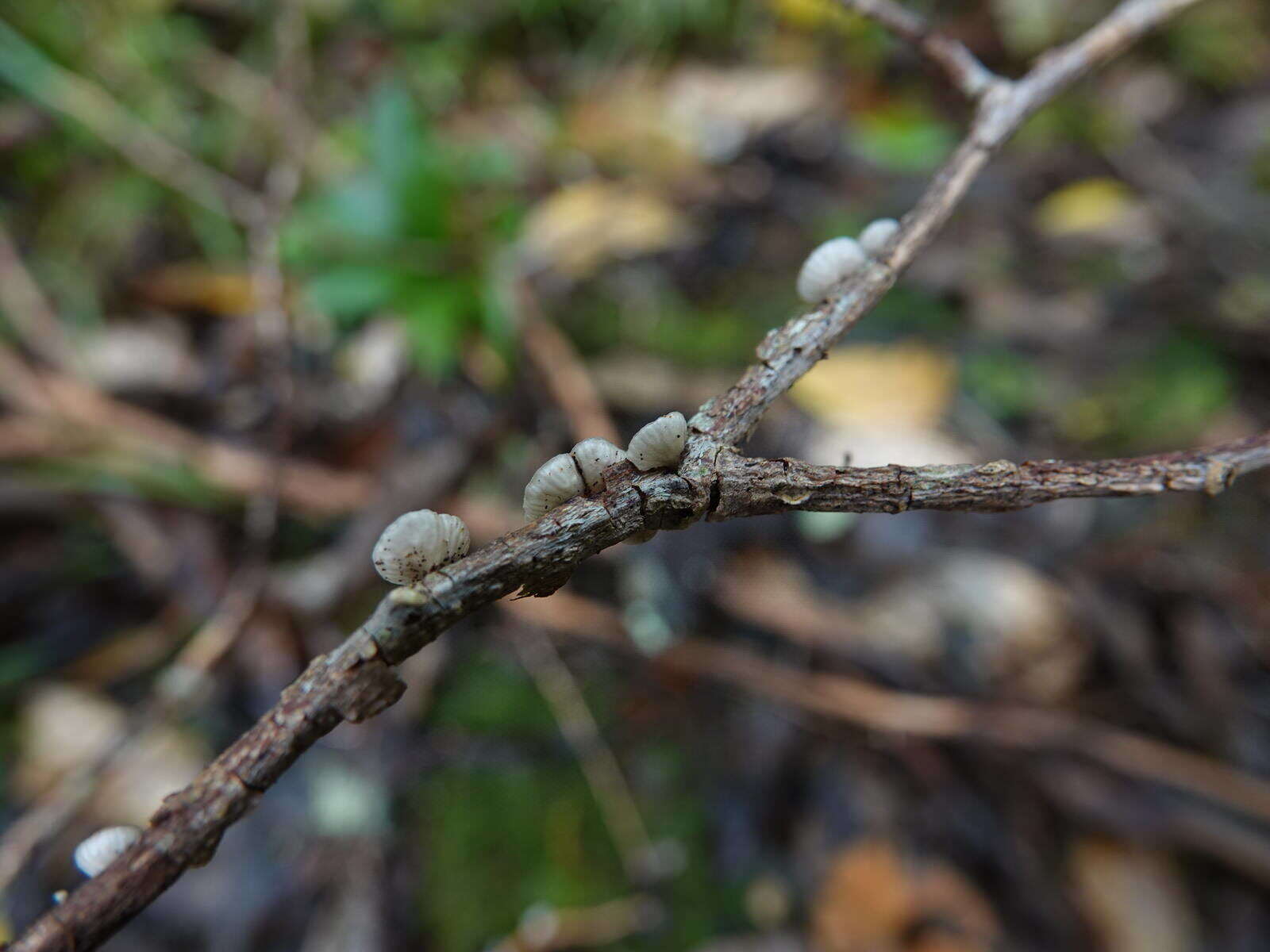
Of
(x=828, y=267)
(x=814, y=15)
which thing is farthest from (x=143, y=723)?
(x=814, y=15)

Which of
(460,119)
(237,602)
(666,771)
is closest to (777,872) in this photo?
(666,771)

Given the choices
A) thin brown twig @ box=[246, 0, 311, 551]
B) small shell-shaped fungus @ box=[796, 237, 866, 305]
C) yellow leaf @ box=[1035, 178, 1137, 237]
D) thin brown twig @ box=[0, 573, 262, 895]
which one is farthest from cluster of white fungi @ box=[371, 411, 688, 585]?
yellow leaf @ box=[1035, 178, 1137, 237]

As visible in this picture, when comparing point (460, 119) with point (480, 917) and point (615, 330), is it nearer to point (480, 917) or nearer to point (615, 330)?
point (615, 330)

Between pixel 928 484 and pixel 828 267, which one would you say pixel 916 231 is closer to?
pixel 828 267

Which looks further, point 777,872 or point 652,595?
point 652,595

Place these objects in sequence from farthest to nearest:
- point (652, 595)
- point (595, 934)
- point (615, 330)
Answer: point (615, 330)
point (652, 595)
point (595, 934)

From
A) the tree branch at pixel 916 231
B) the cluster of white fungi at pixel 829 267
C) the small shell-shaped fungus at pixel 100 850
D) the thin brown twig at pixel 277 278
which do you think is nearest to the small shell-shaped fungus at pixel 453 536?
the tree branch at pixel 916 231
